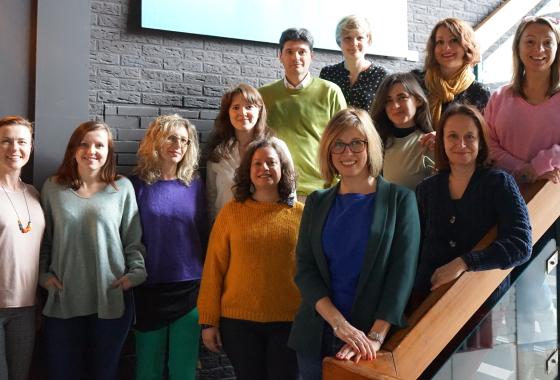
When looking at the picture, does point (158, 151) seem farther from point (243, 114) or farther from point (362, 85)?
point (362, 85)

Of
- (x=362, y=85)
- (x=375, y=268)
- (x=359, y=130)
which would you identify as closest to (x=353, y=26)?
(x=362, y=85)

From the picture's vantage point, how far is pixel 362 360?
5.23ft

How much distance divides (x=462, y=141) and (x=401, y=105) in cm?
51

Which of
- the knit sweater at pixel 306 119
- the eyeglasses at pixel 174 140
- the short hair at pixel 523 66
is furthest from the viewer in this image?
the knit sweater at pixel 306 119

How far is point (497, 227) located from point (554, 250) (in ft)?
1.40

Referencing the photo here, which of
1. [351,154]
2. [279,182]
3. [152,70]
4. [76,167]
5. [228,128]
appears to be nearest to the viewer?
[351,154]

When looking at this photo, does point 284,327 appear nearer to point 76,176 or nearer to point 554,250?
point 554,250

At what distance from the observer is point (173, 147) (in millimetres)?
2916

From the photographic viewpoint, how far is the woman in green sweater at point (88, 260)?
2.64m

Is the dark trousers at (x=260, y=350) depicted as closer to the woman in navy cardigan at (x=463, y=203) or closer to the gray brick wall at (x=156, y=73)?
the woman in navy cardigan at (x=463, y=203)

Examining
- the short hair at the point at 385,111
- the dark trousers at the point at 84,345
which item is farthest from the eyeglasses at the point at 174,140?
the short hair at the point at 385,111

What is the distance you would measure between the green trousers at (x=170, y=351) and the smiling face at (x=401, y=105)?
1.42m

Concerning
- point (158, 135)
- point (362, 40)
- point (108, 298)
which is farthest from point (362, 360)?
point (362, 40)

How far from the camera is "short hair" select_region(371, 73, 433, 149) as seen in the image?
8.30 feet
